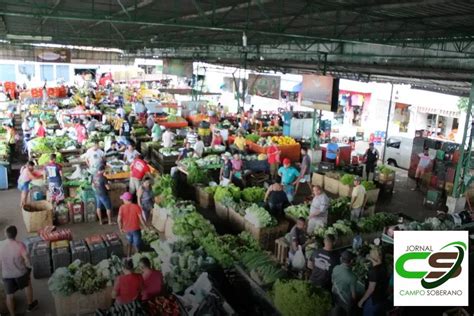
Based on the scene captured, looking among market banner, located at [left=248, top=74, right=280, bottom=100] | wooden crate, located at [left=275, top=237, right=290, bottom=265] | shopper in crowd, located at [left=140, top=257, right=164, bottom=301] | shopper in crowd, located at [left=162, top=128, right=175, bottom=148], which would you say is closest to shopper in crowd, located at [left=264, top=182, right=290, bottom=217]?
wooden crate, located at [left=275, top=237, right=290, bottom=265]

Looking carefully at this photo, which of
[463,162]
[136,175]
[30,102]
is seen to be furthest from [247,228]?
[30,102]

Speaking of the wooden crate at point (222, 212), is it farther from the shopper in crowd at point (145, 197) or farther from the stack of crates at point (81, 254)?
the stack of crates at point (81, 254)

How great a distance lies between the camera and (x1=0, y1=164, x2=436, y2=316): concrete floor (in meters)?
6.65

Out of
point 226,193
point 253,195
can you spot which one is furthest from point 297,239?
point 226,193

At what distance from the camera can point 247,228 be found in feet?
29.5

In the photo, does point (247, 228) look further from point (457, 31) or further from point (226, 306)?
point (457, 31)

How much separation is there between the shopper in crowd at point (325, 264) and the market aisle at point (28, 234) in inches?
161

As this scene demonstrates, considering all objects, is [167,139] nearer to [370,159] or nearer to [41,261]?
[370,159]

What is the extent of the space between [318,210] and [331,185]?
505cm

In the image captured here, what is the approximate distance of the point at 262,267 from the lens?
20.0 feet

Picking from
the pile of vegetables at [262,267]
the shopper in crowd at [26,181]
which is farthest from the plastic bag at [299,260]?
the shopper in crowd at [26,181]

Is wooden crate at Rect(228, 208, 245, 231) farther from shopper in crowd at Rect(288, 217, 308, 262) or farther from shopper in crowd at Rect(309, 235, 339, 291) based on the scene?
shopper in crowd at Rect(309, 235, 339, 291)

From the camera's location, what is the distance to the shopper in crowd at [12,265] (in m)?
5.84

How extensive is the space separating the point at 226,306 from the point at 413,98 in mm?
25133
